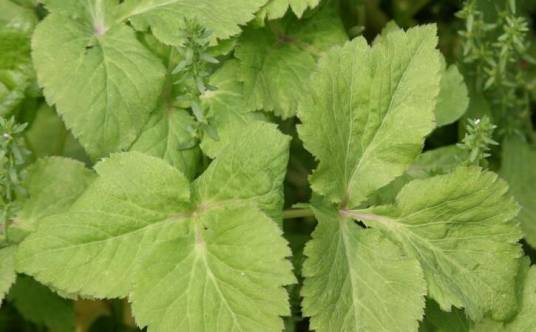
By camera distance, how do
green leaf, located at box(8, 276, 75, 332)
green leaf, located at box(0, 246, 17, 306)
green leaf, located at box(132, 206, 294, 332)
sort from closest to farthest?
green leaf, located at box(132, 206, 294, 332)
green leaf, located at box(0, 246, 17, 306)
green leaf, located at box(8, 276, 75, 332)

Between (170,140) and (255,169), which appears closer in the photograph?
(255,169)

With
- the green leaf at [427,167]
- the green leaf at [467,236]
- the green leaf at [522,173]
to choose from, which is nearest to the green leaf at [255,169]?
the green leaf at [467,236]

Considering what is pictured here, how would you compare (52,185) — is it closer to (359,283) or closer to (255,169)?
(255,169)

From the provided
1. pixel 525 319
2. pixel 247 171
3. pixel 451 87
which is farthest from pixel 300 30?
pixel 525 319

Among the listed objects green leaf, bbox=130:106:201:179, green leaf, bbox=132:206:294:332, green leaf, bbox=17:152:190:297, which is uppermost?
green leaf, bbox=130:106:201:179

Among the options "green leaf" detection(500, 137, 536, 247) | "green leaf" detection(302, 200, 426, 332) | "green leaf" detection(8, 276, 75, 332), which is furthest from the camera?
"green leaf" detection(500, 137, 536, 247)

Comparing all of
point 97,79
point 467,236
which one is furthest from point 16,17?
point 467,236

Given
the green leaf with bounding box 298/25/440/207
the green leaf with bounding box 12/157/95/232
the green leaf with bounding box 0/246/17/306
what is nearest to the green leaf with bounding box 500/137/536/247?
the green leaf with bounding box 298/25/440/207

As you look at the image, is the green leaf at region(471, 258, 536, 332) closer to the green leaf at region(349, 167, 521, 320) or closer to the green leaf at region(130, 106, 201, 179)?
the green leaf at region(349, 167, 521, 320)
